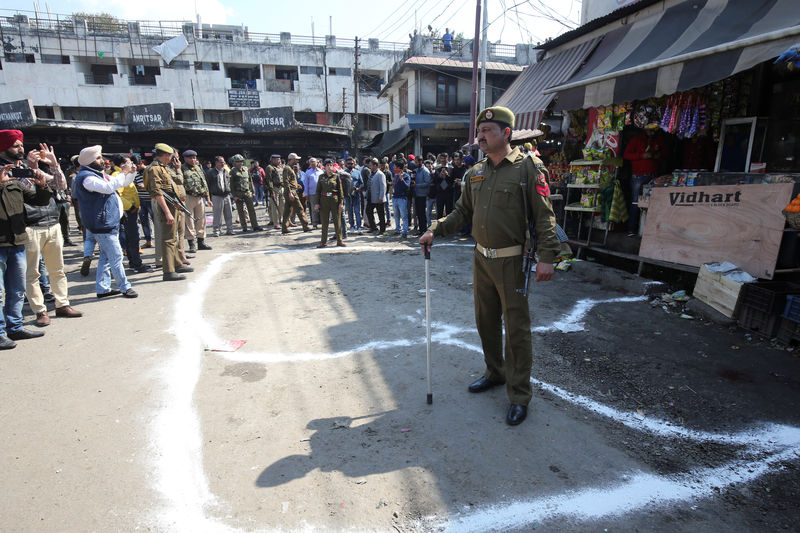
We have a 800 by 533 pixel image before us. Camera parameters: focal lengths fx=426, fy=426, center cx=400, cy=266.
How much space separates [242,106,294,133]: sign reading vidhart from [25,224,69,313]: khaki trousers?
25.9m

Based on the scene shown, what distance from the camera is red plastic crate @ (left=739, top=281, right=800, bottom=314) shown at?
4.62 metres

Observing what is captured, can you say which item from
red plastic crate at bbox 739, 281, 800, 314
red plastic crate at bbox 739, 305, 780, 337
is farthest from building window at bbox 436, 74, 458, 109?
red plastic crate at bbox 739, 305, 780, 337

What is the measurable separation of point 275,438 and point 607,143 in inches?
301

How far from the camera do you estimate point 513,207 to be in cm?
323

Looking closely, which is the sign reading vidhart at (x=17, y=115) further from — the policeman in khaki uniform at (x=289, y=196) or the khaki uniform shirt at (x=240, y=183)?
the policeman in khaki uniform at (x=289, y=196)

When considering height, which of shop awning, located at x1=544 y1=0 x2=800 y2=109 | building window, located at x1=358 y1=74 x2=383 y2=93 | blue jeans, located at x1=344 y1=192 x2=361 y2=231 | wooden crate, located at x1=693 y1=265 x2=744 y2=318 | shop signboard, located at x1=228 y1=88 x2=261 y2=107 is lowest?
wooden crate, located at x1=693 y1=265 x2=744 y2=318

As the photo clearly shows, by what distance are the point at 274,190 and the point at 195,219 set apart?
3590mm

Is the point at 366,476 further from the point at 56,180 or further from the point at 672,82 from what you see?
the point at 672,82

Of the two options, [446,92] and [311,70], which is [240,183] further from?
[311,70]

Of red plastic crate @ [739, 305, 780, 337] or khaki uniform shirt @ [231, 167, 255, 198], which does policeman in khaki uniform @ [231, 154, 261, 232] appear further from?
red plastic crate @ [739, 305, 780, 337]

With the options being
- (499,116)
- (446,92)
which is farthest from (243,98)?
(499,116)

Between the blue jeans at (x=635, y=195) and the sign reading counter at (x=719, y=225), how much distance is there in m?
1.10

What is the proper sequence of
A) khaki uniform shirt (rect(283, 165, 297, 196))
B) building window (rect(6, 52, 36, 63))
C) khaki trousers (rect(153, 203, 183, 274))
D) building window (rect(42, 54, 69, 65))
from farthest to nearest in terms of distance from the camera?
building window (rect(42, 54, 69, 65)), building window (rect(6, 52, 36, 63)), khaki uniform shirt (rect(283, 165, 297, 196)), khaki trousers (rect(153, 203, 183, 274))

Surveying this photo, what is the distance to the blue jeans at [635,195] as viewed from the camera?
302 inches
